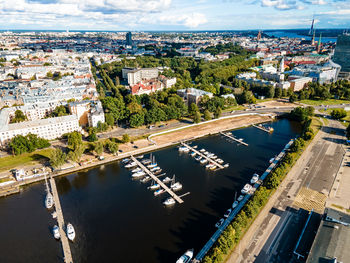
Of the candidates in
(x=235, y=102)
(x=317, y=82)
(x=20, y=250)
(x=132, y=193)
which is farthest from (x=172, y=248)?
(x=317, y=82)

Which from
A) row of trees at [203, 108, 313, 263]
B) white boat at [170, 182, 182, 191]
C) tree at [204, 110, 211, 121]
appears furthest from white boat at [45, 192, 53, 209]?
tree at [204, 110, 211, 121]

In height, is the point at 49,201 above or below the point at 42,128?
below

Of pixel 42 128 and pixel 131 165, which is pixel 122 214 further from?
pixel 42 128

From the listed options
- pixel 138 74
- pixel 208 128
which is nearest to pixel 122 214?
pixel 208 128

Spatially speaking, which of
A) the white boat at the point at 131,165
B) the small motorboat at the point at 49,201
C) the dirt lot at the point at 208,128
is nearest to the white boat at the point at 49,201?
the small motorboat at the point at 49,201

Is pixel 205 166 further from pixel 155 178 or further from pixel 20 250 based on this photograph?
pixel 20 250

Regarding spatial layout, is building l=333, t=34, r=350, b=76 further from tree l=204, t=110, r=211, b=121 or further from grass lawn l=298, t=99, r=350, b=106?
tree l=204, t=110, r=211, b=121
